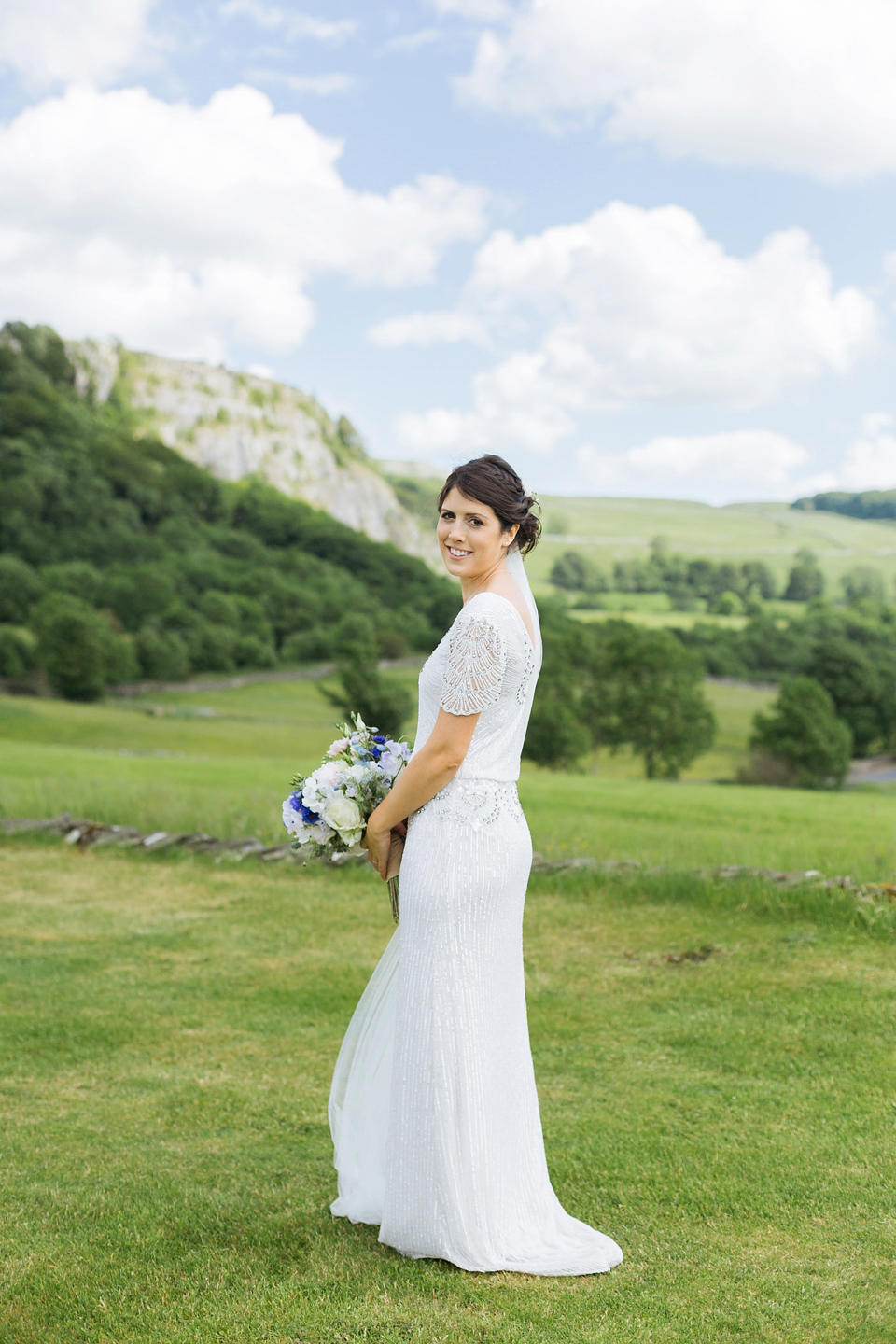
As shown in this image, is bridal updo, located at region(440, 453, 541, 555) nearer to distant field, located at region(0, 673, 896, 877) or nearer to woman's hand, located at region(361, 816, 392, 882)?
woman's hand, located at region(361, 816, 392, 882)

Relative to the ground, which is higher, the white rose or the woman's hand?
the white rose

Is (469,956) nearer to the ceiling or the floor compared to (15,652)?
nearer to the ceiling

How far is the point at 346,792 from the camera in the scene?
4289 mm

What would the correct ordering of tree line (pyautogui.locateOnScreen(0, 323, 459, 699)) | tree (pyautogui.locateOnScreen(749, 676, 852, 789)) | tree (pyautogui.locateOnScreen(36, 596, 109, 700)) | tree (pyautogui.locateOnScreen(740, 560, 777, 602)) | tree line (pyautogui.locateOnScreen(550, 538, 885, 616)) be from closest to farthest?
tree (pyautogui.locateOnScreen(749, 676, 852, 789))
tree (pyautogui.locateOnScreen(36, 596, 109, 700))
tree line (pyautogui.locateOnScreen(0, 323, 459, 699))
tree line (pyautogui.locateOnScreen(550, 538, 885, 616))
tree (pyautogui.locateOnScreen(740, 560, 777, 602))

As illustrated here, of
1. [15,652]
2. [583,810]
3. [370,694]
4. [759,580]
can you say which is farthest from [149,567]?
[759,580]

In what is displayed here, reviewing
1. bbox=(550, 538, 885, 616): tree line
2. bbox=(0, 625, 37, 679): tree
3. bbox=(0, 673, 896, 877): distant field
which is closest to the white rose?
bbox=(0, 673, 896, 877): distant field

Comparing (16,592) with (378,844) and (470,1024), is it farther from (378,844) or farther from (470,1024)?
(470,1024)

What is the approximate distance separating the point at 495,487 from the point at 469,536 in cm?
21

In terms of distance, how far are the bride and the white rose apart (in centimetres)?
9

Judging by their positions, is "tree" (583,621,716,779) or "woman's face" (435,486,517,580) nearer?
"woman's face" (435,486,517,580)

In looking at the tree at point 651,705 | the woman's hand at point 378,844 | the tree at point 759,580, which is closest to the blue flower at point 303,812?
the woman's hand at point 378,844

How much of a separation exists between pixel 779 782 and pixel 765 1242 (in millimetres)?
71286

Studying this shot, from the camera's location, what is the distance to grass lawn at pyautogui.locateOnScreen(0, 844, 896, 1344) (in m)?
3.86

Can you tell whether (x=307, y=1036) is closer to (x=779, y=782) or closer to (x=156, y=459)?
(x=779, y=782)
